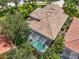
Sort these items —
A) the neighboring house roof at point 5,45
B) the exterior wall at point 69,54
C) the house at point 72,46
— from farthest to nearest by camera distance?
the neighboring house roof at point 5,45 < the exterior wall at point 69,54 < the house at point 72,46

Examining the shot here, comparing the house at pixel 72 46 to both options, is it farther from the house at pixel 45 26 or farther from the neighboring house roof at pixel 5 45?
the neighboring house roof at pixel 5 45

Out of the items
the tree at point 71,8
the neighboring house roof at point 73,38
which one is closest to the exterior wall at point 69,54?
the neighboring house roof at point 73,38

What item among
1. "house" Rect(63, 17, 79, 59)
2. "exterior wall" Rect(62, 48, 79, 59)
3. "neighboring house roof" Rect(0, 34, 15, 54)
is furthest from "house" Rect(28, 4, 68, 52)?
"neighboring house roof" Rect(0, 34, 15, 54)

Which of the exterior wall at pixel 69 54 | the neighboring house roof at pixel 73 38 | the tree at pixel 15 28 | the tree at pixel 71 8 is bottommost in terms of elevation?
the exterior wall at pixel 69 54

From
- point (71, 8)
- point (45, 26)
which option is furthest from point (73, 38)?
point (71, 8)

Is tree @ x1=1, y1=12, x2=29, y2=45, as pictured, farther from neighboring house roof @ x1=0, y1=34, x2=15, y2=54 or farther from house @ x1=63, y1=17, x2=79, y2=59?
house @ x1=63, y1=17, x2=79, y2=59

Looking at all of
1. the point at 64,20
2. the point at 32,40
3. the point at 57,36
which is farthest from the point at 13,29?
the point at 64,20

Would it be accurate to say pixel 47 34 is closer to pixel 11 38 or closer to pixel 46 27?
pixel 46 27

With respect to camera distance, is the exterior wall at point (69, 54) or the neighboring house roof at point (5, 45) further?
the neighboring house roof at point (5, 45)
